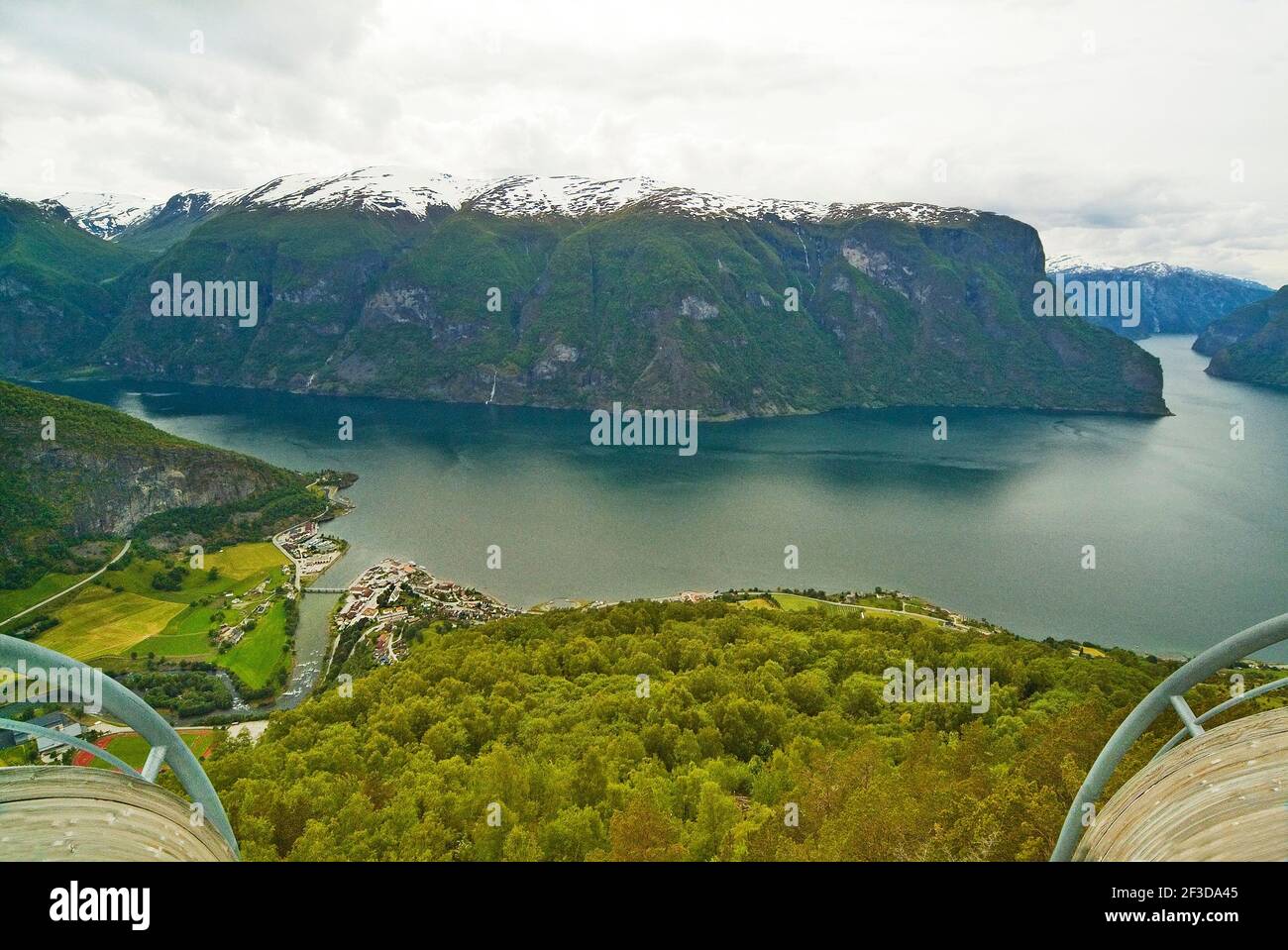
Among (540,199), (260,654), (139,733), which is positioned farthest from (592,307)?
(139,733)

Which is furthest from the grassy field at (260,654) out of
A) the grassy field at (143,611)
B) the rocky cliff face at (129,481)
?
the rocky cliff face at (129,481)

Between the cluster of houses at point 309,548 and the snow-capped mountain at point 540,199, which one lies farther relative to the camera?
the snow-capped mountain at point 540,199

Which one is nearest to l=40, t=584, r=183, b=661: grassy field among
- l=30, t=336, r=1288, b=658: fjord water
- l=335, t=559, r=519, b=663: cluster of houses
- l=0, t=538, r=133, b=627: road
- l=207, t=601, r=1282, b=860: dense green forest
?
l=0, t=538, r=133, b=627: road

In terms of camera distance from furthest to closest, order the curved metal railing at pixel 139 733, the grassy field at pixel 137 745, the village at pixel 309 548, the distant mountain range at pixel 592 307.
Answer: the distant mountain range at pixel 592 307, the village at pixel 309 548, the grassy field at pixel 137 745, the curved metal railing at pixel 139 733

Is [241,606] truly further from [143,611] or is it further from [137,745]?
[137,745]

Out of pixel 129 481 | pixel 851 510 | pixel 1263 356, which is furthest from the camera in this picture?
pixel 1263 356

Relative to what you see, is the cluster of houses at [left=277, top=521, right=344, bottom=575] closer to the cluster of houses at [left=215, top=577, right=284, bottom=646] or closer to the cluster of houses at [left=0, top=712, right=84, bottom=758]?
the cluster of houses at [left=215, top=577, right=284, bottom=646]

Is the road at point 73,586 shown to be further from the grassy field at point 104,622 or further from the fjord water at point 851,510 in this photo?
the fjord water at point 851,510
